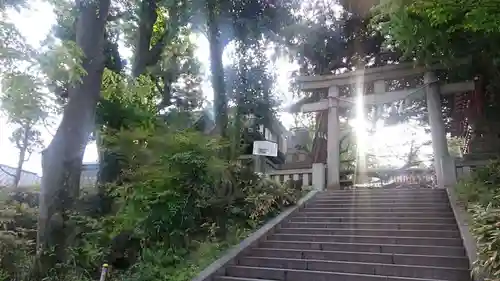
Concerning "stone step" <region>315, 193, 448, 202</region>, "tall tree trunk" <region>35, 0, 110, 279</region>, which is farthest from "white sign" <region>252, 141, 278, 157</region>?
"tall tree trunk" <region>35, 0, 110, 279</region>

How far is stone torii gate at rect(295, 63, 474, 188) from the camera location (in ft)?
36.6

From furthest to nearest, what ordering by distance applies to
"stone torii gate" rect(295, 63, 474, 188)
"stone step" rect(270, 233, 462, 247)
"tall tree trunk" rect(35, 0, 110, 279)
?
"stone torii gate" rect(295, 63, 474, 188), "tall tree trunk" rect(35, 0, 110, 279), "stone step" rect(270, 233, 462, 247)

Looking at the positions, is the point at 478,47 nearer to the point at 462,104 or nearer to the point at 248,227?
the point at 462,104

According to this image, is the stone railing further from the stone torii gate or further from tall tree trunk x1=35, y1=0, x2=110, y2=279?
tall tree trunk x1=35, y1=0, x2=110, y2=279

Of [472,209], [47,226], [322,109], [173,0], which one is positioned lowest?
[47,226]

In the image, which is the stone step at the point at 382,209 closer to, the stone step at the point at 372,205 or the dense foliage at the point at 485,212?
the stone step at the point at 372,205

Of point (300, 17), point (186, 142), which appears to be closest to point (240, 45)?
point (300, 17)

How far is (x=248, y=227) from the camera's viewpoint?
7418 mm

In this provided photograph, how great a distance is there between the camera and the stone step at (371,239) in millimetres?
5988

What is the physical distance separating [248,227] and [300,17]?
27.2 ft

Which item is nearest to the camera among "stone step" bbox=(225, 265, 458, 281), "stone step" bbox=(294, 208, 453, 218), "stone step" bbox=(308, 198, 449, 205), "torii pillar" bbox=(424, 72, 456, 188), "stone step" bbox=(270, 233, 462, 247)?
"stone step" bbox=(225, 265, 458, 281)

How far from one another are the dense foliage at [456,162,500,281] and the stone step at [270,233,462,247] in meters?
0.53

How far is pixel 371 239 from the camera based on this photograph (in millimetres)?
6504

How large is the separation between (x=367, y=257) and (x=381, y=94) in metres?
7.40
